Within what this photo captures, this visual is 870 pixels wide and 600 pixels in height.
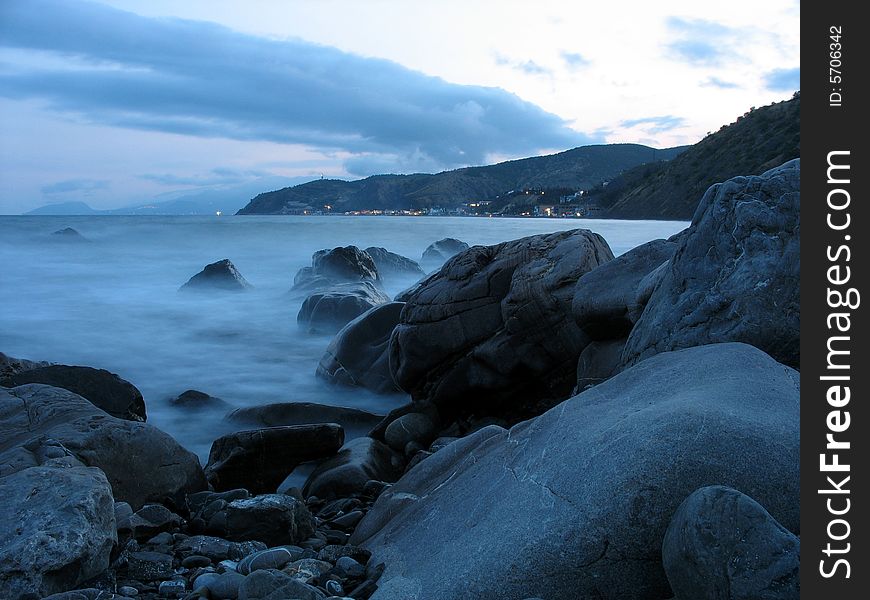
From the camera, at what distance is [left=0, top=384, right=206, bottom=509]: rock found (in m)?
5.39

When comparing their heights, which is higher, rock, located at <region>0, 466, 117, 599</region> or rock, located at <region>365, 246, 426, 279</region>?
rock, located at <region>365, 246, 426, 279</region>

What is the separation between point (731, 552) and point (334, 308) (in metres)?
13.9

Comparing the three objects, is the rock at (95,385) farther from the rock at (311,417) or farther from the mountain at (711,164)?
the mountain at (711,164)

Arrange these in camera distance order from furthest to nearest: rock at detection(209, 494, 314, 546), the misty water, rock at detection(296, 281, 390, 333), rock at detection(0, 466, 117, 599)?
rock at detection(296, 281, 390, 333) < the misty water < rock at detection(209, 494, 314, 546) < rock at detection(0, 466, 117, 599)

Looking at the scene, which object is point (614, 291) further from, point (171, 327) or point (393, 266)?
point (393, 266)

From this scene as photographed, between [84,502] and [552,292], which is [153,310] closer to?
[552,292]

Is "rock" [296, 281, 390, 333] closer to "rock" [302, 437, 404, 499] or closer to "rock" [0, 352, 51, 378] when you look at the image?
"rock" [0, 352, 51, 378]

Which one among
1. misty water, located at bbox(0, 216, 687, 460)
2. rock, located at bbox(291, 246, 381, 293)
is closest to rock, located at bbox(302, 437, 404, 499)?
misty water, located at bbox(0, 216, 687, 460)

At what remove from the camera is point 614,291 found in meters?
7.34

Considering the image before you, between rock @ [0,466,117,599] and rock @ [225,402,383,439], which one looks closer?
rock @ [0,466,117,599]

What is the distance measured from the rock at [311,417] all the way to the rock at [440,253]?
23.8 meters

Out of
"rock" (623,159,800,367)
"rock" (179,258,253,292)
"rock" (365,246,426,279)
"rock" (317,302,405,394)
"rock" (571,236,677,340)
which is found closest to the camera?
"rock" (623,159,800,367)

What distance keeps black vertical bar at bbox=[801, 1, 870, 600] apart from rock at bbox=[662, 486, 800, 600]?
97mm

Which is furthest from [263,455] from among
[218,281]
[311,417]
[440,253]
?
[440,253]
